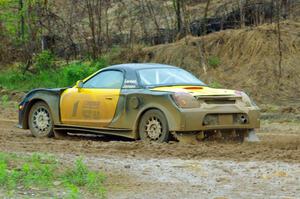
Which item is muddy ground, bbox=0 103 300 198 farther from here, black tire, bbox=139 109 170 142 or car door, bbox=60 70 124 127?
car door, bbox=60 70 124 127

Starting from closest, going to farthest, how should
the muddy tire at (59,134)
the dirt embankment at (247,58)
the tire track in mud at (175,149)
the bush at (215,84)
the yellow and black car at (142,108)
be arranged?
Result: the tire track in mud at (175,149)
the yellow and black car at (142,108)
the muddy tire at (59,134)
the dirt embankment at (247,58)
the bush at (215,84)

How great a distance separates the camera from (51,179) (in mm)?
8766

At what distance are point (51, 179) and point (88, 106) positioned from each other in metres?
5.36

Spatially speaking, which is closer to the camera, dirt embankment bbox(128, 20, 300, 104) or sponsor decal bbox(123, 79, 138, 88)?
sponsor decal bbox(123, 79, 138, 88)

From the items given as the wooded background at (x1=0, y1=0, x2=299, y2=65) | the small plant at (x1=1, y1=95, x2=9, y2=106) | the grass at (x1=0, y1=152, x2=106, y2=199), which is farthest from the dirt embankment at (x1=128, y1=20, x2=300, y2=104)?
the grass at (x1=0, y1=152, x2=106, y2=199)

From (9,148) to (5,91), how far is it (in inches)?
584

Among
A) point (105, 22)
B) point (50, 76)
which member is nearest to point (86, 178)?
point (50, 76)

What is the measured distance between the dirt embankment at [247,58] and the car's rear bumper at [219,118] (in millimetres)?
7847

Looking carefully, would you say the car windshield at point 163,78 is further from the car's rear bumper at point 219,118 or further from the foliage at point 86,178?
the foliage at point 86,178

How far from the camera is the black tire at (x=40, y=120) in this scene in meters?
14.8

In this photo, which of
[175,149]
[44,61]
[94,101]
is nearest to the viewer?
[175,149]

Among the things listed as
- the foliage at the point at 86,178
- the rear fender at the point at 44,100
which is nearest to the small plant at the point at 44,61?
the rear fender at the point at 44,100

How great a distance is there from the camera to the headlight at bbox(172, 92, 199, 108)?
1272 centimetres

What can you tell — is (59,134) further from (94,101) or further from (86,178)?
(86,178)
